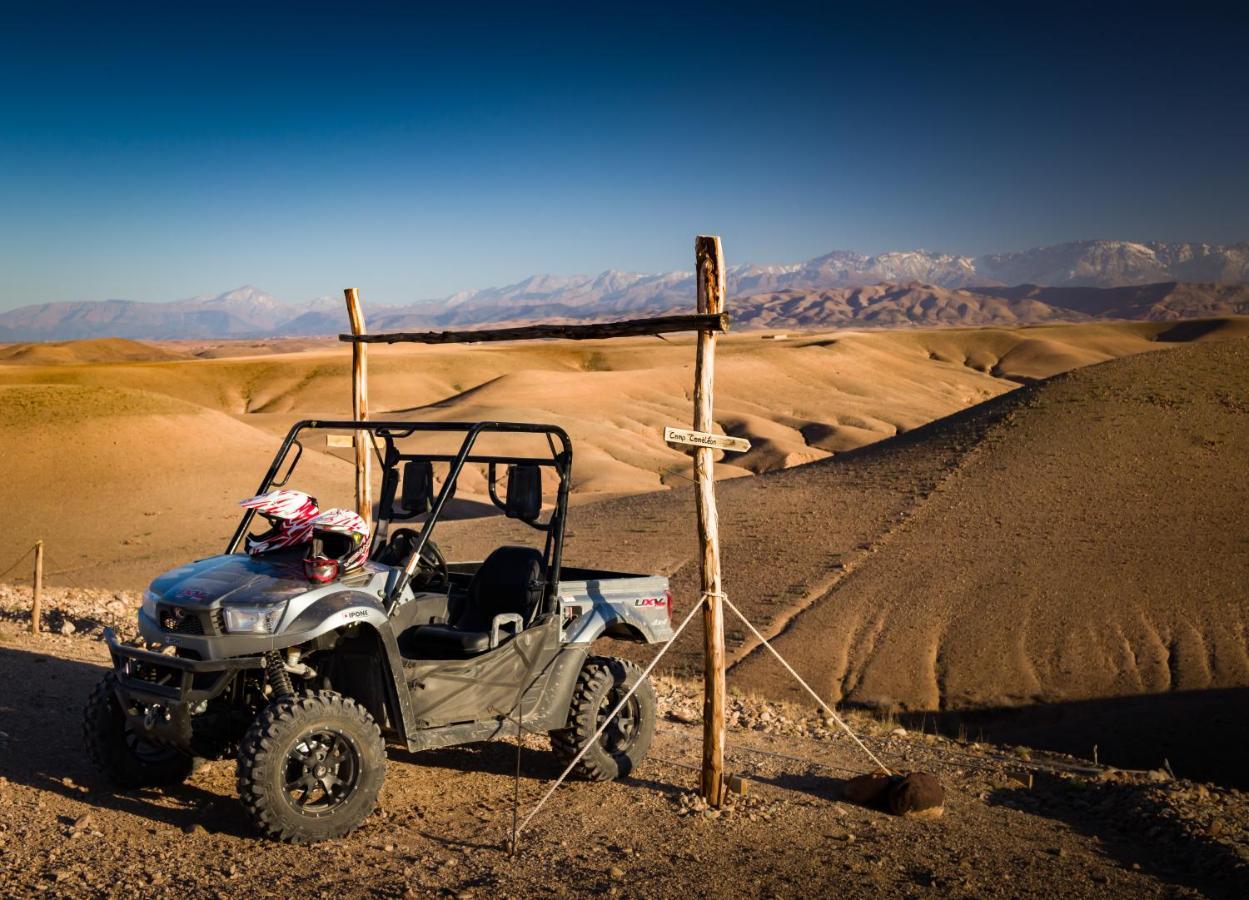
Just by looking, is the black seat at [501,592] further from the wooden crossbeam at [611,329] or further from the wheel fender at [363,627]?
the wooden crossbeam at [611,329]

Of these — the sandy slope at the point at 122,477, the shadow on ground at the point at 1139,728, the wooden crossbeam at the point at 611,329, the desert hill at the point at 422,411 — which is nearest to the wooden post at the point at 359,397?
the wooden crossbeam at the point at 611,329

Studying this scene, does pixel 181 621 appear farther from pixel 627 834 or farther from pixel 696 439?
pixel 696 439

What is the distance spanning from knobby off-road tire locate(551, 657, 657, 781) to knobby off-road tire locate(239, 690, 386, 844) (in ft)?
5.78

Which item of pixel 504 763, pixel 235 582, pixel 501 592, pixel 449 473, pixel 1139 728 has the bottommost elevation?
pixel 1139 728

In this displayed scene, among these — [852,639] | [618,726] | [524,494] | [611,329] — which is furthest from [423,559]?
[852,639]

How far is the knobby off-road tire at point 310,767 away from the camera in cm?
618

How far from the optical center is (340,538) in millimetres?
7059

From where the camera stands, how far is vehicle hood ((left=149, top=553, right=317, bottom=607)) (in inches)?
255

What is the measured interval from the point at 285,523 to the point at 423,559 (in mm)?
1114

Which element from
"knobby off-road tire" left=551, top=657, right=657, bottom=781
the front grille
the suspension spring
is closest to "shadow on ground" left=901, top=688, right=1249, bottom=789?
"knobby off-road tire" left=551, top=657, right=657, bottom=781

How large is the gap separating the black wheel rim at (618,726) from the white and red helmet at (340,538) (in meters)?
2.30

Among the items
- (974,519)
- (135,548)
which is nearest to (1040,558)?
(974,519)

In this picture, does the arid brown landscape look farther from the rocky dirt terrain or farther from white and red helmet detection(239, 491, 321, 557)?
white and red helmet detection(239, 491, 321, 557)

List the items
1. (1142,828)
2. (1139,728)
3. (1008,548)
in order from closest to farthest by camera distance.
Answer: (1142,828), (1139,728), (1008,548)
